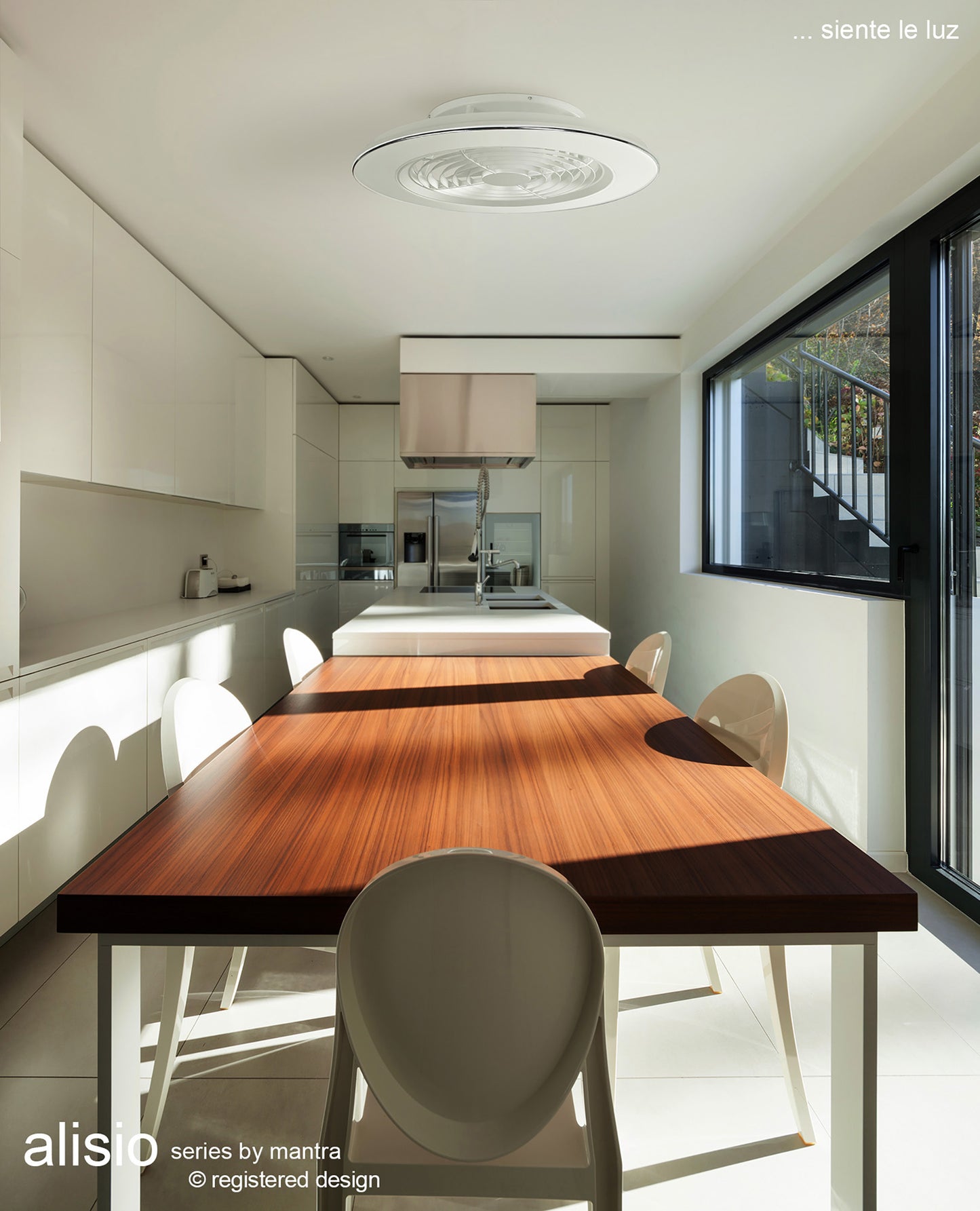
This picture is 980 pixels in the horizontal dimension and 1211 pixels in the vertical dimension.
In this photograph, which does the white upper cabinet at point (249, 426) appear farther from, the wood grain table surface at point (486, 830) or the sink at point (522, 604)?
the wood grain table surface at point (486, 830)

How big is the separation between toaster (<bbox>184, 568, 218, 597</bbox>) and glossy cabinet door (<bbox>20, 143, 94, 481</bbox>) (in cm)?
182

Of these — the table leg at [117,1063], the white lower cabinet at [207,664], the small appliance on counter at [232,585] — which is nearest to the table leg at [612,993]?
the table leg at [117,1063]

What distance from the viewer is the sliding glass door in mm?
2348

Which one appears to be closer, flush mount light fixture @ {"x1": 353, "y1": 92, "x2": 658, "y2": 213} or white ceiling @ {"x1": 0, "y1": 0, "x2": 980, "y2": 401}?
flush mount light fixture @ {"x1": 353, "y1": 92, "x2": 658, "y2": 213}

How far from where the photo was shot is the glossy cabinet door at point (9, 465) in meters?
2.09

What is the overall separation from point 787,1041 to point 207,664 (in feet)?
9.61

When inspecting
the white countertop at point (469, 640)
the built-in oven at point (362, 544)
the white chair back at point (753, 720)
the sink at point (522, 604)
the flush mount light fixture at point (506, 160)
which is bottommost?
the white chair back at point (753, 720)

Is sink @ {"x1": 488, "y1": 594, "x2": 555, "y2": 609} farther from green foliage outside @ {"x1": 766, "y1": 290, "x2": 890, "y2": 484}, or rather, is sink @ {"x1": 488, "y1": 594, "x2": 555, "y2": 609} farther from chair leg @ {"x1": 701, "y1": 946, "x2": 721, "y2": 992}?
chair leg @ {"x1": 701, "y1": 946, "x2": 721, "y2": 992}

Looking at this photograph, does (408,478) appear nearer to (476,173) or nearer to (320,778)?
(476,173)

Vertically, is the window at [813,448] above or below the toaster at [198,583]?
above

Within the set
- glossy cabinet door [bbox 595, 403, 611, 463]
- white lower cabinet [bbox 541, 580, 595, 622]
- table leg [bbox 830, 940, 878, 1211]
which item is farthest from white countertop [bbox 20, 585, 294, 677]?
glossy cabinet door [bbox 595, 403, 611, 463]

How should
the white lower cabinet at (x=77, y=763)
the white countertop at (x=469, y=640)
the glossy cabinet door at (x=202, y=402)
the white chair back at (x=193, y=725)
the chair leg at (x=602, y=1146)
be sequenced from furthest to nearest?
the glossy cabinet door at (x=202, y=402), the white countertop at (x=469, y=640), the white lower cabinet at (x=77, y=763), the white chair back at (x=193, y=725), the chair leg at (x=602, y=1146)

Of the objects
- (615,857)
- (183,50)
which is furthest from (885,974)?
(183,50)

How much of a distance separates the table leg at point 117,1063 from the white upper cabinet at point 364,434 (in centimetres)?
623
